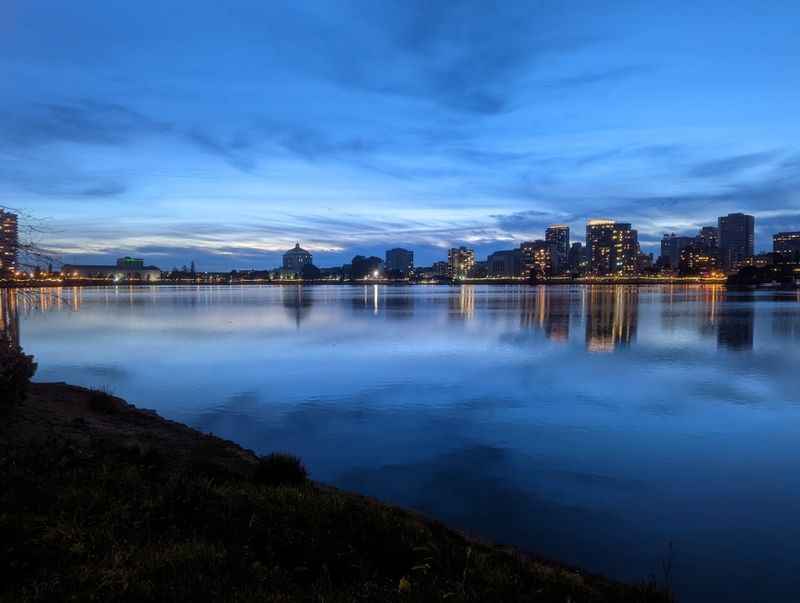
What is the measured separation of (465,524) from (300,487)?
3.34m

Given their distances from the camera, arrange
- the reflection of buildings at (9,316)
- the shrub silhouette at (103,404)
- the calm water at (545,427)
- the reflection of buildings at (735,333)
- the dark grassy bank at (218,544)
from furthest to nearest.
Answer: the reflection of buildings at (735,333) → the shrub silhouette at (103,404) → the reflection of buildings at (9,316) → the calm water at (545,427) → the dark grassy bank at (218,544)

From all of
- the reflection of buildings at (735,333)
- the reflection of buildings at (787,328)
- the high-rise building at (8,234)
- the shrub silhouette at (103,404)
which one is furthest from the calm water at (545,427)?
the shrub silhouette at (103,404)

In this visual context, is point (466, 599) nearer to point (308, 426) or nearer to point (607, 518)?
point (607, 518)

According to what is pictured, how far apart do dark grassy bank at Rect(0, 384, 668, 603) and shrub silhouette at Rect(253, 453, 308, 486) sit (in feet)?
0.11

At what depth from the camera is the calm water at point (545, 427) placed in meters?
10.4

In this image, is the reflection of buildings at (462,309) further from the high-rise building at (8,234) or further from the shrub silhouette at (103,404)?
the high-rise building at (8,234)

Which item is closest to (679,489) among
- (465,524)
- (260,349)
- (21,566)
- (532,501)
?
(532,501)

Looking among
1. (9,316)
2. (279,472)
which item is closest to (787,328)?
(279,472)

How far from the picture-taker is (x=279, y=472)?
35.3 ft

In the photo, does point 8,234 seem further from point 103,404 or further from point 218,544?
point 103,404

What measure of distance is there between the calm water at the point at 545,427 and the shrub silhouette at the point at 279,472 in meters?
2.15

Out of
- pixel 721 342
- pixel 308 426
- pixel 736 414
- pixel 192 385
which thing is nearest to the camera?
pixel 308 426

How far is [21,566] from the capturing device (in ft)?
19.5

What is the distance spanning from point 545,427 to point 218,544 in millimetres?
13154
